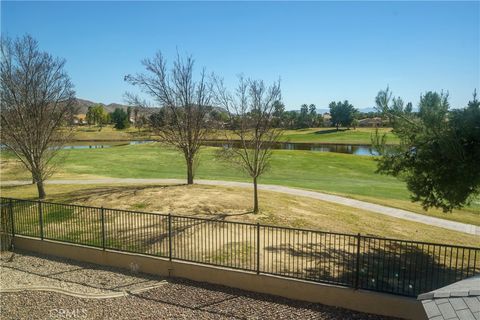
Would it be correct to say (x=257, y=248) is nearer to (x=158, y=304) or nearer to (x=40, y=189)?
(x=158, y=304)

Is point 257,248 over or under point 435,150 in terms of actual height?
under

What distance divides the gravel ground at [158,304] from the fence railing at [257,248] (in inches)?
28.2

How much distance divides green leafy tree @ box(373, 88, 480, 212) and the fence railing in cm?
189

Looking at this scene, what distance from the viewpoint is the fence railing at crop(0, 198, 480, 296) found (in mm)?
9047

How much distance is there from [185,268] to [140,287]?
1.23m

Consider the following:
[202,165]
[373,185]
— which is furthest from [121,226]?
[202,165]

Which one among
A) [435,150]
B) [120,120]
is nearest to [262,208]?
[435,150]

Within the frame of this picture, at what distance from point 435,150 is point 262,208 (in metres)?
7.96

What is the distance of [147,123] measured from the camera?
2291cm

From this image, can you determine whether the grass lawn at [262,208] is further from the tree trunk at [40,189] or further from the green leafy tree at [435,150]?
the green leafy tree at [435,150]

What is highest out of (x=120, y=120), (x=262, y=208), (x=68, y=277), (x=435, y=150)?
(x=120, y=120)

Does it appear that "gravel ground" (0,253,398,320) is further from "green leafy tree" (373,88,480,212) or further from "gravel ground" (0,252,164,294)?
"green leafy tree" (373,88,480,212)

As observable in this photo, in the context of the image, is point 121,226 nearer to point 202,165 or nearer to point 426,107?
point 426,107

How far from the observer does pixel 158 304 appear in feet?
27.8
